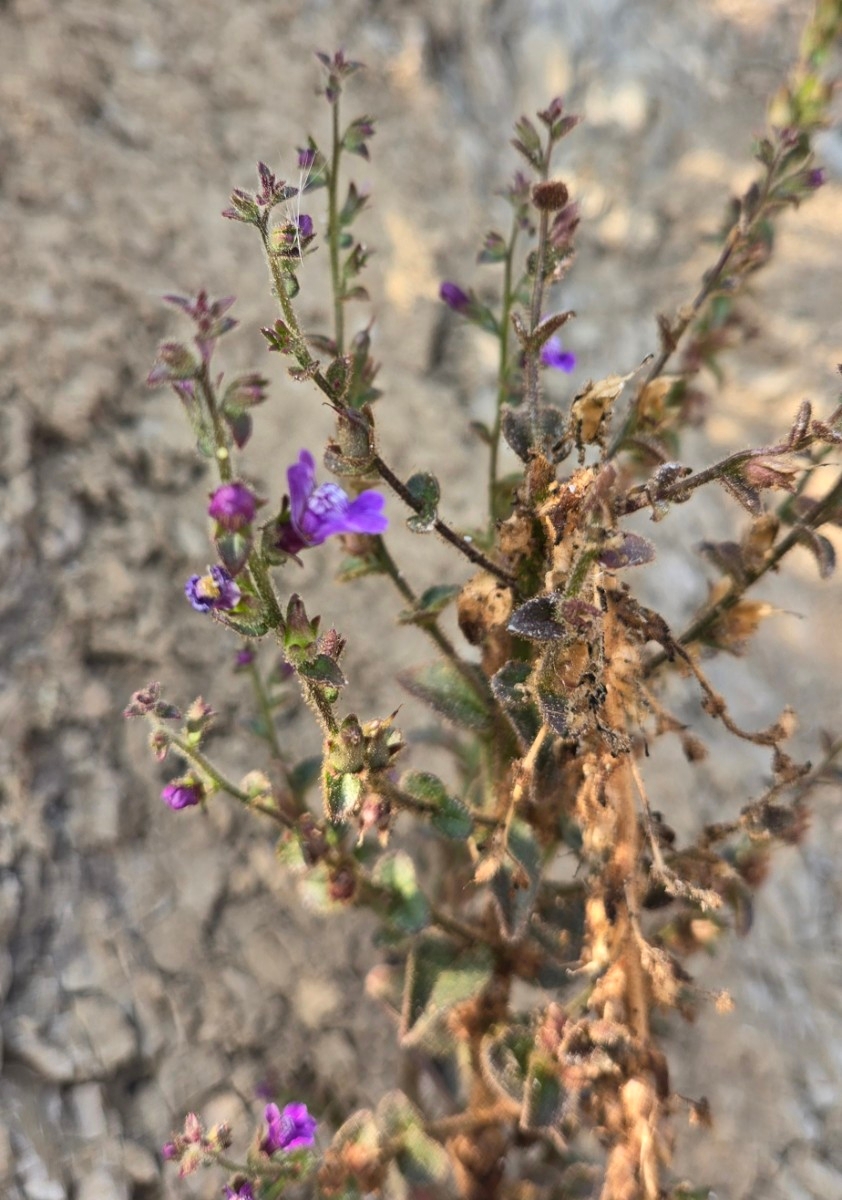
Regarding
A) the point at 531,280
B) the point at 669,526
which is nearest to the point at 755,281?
the point at 669,526

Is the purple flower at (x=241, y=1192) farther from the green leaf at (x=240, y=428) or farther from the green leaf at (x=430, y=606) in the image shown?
the green leaf at (x=240, y=428)

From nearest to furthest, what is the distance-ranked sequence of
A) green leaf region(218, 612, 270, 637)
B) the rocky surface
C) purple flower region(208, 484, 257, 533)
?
1. purple flower region(208, 484, 257, 533)
2. green leaf region(218, 612, 270, 637)
3. the rocky surface

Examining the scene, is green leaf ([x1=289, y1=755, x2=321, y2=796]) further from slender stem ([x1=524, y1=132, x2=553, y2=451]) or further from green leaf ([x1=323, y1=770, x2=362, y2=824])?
slender stem ([x1=524, y1=132, x2=553, y2=451])

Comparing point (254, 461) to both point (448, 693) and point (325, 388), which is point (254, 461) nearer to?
point (448, 693)

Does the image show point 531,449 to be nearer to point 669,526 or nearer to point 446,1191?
point 446,1191

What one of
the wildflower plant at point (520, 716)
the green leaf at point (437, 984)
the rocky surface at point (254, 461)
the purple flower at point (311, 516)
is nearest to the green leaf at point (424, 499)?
the wildflower plant at point (520, 716)

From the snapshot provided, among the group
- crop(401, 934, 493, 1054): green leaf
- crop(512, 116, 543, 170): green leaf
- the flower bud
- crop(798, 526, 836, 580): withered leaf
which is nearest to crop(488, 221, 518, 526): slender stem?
crop(512, 116, 543, 170): green leaf
